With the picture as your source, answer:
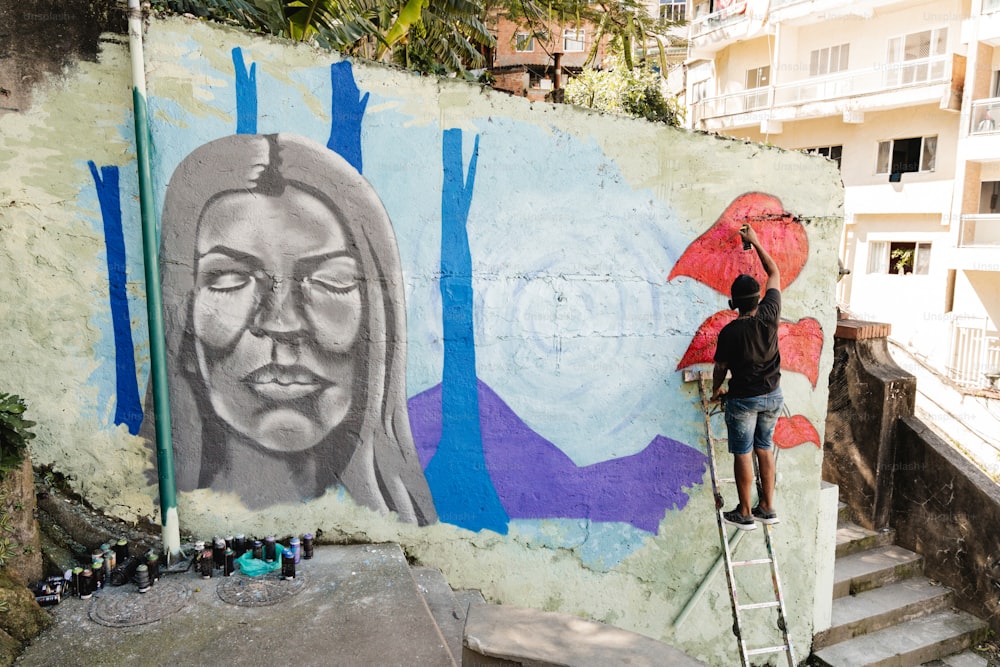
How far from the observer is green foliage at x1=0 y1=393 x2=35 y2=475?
3.38 metres

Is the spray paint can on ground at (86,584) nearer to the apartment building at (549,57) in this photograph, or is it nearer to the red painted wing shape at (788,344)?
the red painted wing shape at (788,344)

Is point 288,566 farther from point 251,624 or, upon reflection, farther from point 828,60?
point 828,60

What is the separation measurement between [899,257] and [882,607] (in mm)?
14817

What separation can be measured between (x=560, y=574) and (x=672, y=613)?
1010mm

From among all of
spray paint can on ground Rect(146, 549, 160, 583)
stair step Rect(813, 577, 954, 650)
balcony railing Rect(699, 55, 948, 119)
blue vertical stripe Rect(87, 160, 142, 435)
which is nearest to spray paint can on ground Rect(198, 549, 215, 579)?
spray paint can on ground Rect(146, 549, 160, 583)

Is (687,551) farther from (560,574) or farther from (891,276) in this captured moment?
(891,276)

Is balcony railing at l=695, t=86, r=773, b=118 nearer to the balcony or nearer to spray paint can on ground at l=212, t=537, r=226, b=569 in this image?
the balcony

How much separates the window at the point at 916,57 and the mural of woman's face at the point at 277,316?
1935 centimetres

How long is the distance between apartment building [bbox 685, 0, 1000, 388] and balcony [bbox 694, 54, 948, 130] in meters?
0.03

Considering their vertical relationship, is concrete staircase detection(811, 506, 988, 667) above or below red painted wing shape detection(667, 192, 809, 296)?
below

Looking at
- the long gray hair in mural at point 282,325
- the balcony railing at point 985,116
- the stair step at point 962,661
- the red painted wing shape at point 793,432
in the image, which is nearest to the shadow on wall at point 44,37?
the long gray hair in mural at point 282,325

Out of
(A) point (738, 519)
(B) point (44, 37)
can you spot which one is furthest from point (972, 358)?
(B) point (44, 37)

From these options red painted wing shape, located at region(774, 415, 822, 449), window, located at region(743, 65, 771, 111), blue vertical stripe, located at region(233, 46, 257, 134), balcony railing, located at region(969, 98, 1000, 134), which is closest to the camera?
blue vertical stripe, located at region(233, 46, 257, 134)

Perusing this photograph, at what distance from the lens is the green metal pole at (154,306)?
3797 millimetres
